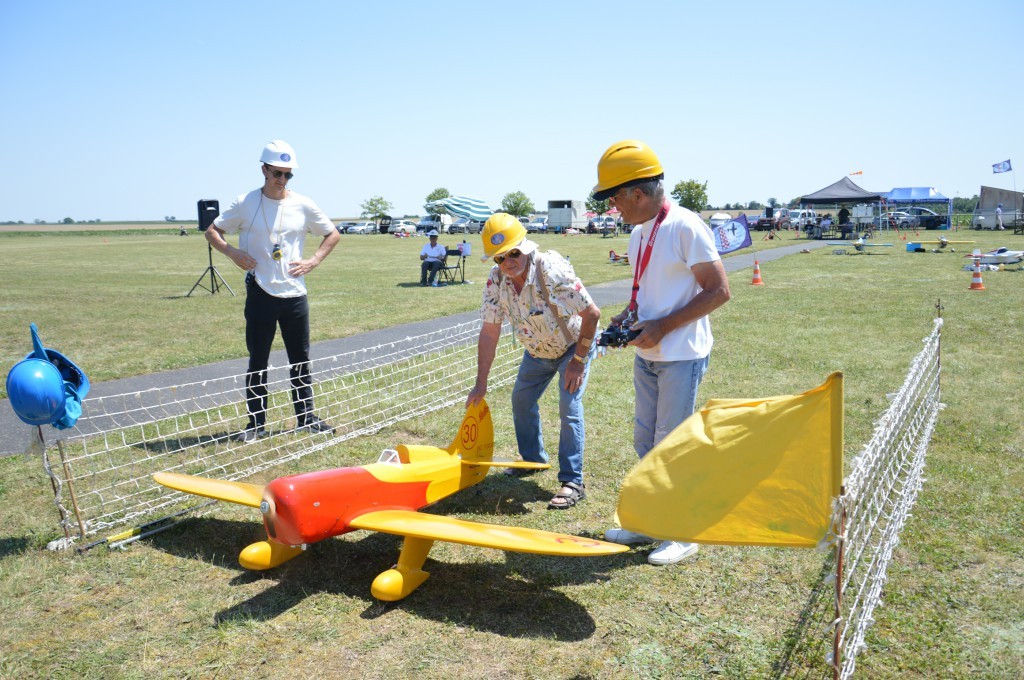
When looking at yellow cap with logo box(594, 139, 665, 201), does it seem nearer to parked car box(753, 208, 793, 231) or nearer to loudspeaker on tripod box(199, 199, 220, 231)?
loudspeaker on tripod box(199, 199, 220, 231)

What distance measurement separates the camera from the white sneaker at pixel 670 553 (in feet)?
12.3

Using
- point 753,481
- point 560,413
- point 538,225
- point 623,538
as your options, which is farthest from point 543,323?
point 538,225

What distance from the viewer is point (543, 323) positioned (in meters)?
4.34

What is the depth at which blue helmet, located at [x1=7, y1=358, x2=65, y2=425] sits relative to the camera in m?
3.62

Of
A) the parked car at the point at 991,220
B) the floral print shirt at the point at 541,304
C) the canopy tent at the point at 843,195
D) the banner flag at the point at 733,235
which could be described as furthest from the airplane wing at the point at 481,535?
the parked car at the point at 991,220

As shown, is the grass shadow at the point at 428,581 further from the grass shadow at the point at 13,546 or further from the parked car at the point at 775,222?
the parked car at the point at 775,222

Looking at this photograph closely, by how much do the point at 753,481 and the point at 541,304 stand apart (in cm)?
219

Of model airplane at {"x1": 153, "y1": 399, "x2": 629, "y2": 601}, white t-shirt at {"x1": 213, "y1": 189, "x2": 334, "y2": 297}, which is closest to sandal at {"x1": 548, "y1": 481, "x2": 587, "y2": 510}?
model airplane at {"x1": 153, "y1": 399, "x2": 629, "y2": 601}

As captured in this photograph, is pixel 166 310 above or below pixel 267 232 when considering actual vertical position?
below

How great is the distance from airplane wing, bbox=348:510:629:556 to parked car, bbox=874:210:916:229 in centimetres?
5032

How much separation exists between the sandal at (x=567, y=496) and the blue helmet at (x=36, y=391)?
298cm

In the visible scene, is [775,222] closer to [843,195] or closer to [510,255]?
[843,195]

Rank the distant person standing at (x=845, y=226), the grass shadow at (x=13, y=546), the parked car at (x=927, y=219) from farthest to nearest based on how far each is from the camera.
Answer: the parked car at (x=927, y=219) → the distant person standing at (x=845, y=226) → the grass shadow at (x=13, y=546)

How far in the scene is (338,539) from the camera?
416 cm
